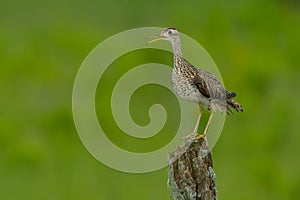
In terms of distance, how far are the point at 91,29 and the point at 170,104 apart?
432cm

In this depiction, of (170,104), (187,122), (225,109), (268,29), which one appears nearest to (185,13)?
(268,29)

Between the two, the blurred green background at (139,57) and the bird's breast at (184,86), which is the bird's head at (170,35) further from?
the blurred green background at (139,57)

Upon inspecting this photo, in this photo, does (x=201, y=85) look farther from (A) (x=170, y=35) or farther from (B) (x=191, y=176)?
(B) (x=191, y=176)

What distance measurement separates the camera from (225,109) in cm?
616

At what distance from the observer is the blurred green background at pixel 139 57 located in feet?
39.2

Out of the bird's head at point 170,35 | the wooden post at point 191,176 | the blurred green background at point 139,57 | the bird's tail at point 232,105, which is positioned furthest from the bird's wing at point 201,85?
the blurred green background at point 139,57

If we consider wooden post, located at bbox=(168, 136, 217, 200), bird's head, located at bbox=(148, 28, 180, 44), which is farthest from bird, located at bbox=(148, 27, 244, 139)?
wooden post, located at bbox=(168, 136, 217, 200)

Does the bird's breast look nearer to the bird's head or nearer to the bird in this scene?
the bird

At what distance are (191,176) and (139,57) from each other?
9.34 meters

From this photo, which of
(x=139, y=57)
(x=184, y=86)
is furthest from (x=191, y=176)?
(x=139, y=57)

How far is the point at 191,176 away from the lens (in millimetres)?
5816

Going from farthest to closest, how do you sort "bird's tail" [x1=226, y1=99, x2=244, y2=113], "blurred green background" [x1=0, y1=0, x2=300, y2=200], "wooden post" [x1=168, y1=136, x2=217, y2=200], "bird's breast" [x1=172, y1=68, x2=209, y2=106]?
"blurred green background" [x1=0, y1=0, x2=300, y2=200] < "bird's tail" [x1=226, y1=99, x2=244, y2=113] < "bird's breast" [x1=172, y1=68, x2=209, y2=106] < "wooden post" [x1=168, y1=136, x2=217, y2=200]

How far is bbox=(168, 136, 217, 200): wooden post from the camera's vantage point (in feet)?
19.0

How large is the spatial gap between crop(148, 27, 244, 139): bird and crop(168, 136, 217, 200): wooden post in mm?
203
